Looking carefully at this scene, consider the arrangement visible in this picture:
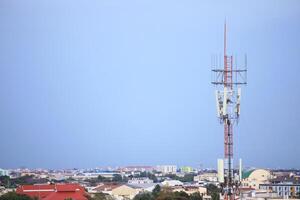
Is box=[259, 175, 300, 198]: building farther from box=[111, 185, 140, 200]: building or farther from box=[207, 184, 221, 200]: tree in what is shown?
box=[111, 185, 140, 200]: building

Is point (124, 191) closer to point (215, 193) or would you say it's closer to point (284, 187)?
point (284, 187)

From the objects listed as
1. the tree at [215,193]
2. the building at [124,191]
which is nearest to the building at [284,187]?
the tree at [215,193]

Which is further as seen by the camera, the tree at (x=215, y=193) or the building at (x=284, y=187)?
the building at (x=284, y=187)

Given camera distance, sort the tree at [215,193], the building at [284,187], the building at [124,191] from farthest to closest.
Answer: the building at [124,191]
the building at [284,187]
the tree at [215,193]

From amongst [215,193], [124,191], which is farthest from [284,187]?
[124,191]

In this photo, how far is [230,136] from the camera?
1855 cm

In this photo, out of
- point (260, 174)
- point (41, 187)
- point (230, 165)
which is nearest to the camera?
point (230, 165)

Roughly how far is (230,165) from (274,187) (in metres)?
38.0

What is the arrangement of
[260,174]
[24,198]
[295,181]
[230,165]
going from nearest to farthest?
[230,165]
[24,198]
[295,181]
[260,174]

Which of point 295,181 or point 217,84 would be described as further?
point 295,181

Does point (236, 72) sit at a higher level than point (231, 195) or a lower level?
higher

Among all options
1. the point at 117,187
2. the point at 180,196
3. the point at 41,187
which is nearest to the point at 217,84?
the point at 180,196

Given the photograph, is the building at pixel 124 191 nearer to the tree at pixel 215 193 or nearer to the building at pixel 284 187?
the tree at pixel 215 193

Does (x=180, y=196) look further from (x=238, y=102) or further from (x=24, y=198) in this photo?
(x=238, y=102)
